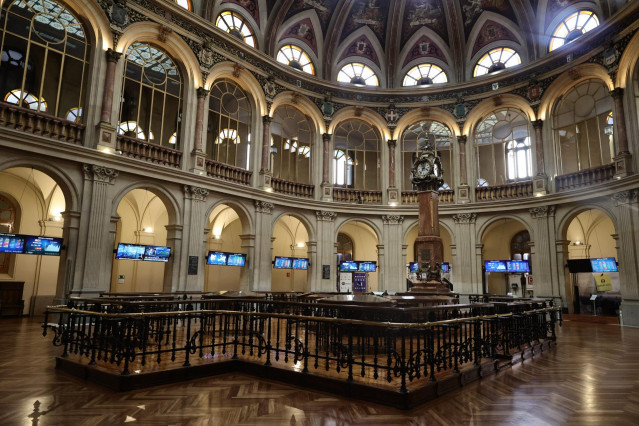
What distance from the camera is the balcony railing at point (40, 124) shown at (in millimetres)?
11117

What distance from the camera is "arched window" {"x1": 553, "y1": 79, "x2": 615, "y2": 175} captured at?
1683cm

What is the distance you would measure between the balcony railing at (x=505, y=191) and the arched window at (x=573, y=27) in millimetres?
5901

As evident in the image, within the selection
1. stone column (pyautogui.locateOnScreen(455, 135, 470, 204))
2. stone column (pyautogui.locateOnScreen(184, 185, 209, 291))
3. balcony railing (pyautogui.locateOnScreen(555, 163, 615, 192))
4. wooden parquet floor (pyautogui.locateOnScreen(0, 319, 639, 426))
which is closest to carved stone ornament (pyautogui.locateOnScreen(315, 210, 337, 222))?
stone column (pyautogui.locateOnScreen(184, 185, 209, 291))

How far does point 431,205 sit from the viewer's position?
13906 millimetres

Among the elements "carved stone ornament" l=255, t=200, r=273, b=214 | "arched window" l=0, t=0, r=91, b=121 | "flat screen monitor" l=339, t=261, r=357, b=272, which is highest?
"arched window" l=0, t=0, r=91, b=121

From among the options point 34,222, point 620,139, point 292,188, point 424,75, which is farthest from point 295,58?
Answer: point 620,139

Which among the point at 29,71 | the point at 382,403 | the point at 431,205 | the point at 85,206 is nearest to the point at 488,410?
the point at 382,403

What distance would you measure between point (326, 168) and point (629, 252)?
12.2 meters

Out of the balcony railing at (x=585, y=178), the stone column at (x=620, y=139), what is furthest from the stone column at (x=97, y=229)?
the stone column at (x=620, y=139)

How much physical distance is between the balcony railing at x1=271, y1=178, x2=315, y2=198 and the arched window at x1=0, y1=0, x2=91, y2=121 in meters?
7.92

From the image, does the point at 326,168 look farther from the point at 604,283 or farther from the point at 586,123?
the point at 604,283

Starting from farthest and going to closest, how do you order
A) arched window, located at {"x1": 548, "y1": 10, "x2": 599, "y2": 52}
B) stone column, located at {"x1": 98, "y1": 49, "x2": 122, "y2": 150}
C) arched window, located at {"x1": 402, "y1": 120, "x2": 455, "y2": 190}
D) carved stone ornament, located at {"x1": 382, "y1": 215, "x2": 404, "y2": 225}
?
arched window, located at {"x1": 402, "y1": 120, "x2": 455, "y2": 190}
carved stone ornament, located at {"x1": 382, "y1": 215, "x2": 404, "y2": 225}
arched window, located at {"x1": 548, "y1": 10, "x2": 599, "y2": 52}
stone column, located at {"x1": 98, "y1": 49, "x2": 122, "y2": 150}

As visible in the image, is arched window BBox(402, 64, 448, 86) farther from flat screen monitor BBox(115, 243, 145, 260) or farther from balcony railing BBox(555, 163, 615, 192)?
flat screen monitor BBox(115, 243, 145, 260)

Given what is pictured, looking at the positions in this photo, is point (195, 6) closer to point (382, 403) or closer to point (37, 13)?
point (37, 13)
